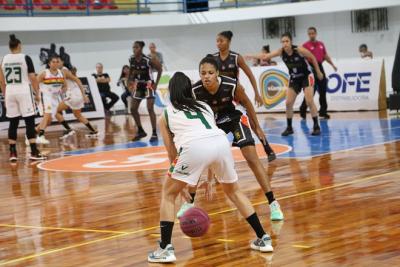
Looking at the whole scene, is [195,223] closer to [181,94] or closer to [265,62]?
[181,94]

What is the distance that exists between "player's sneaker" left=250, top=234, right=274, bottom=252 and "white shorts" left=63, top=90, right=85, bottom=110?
533 inches

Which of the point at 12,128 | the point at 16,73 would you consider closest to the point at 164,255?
the point at 16,73

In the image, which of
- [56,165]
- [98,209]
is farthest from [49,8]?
[98,209]

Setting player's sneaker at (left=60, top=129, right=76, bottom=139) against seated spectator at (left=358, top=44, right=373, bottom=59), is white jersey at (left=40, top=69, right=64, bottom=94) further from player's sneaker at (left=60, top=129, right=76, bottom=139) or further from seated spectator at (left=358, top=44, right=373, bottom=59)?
seated spectator at (left=358, top=44, right=373, bottom=59)

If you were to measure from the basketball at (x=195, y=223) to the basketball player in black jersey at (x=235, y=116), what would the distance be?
1396 millimetres

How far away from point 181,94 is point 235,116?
2210 millimetres

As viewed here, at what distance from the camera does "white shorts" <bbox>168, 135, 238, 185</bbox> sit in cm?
650

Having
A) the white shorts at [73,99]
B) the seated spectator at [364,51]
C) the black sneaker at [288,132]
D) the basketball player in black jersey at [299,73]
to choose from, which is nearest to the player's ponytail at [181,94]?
the basketball player in black jersey at [299,73]

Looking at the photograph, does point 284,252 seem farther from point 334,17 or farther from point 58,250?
point 334,17

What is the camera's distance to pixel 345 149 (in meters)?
14.0

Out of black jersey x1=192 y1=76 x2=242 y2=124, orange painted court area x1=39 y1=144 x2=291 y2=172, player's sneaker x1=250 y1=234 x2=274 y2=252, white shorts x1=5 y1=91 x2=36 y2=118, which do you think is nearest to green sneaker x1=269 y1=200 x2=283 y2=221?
black jersey x1=192 y1=76 x2=242 y2=124

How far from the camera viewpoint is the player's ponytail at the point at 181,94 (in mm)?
6602

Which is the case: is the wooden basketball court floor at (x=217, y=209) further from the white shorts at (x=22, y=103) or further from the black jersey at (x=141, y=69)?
the black jersey at (x=141, y=69)

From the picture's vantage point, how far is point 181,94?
6.60 meters
